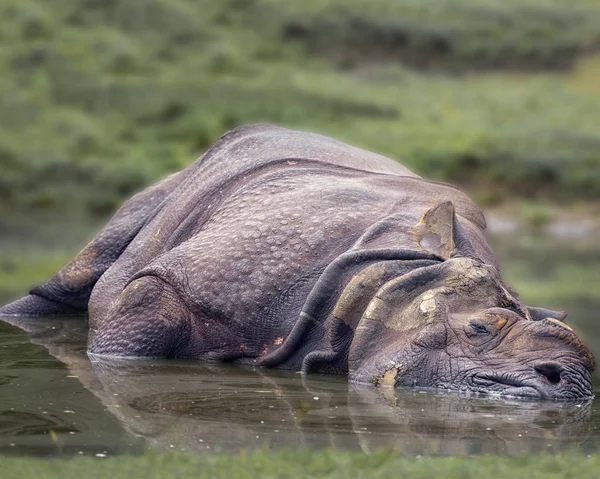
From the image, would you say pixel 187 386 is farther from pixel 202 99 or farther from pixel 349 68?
pixel 349 68

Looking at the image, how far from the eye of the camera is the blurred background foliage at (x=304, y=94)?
20312 mm

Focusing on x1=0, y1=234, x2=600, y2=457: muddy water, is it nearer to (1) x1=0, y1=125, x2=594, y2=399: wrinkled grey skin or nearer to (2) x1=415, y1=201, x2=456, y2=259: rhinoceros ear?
(1) x1=0, y1=125, x2=594, y2=399: wrinkled grey skin

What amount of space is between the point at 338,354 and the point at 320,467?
193cm

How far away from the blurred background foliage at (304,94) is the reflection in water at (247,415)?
30.9ft

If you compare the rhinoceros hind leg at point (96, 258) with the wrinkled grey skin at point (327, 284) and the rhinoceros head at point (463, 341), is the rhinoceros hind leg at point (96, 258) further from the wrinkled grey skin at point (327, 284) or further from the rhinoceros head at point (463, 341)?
the rhinoceros head at point (463, 341)

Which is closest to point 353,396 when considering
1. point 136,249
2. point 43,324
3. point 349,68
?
point 136,249

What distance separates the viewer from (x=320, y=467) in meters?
4.82

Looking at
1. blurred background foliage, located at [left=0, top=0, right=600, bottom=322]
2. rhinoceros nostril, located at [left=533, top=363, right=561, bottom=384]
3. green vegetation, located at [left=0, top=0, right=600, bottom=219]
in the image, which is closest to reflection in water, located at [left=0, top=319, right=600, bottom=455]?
rhinoceros nostril, located at [left=533, top=363, right=561, bottom=384]

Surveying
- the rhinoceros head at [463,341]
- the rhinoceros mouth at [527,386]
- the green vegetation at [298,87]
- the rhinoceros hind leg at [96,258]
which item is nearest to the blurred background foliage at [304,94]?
the green vegetation at [298,87]

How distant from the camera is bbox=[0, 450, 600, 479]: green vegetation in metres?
4.65

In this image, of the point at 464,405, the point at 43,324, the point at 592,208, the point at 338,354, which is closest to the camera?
the point at 464,405

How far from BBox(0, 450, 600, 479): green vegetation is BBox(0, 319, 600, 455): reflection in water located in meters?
0.15

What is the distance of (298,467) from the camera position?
15.8 feet

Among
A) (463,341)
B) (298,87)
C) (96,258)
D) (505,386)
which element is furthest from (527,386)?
(298,87)
